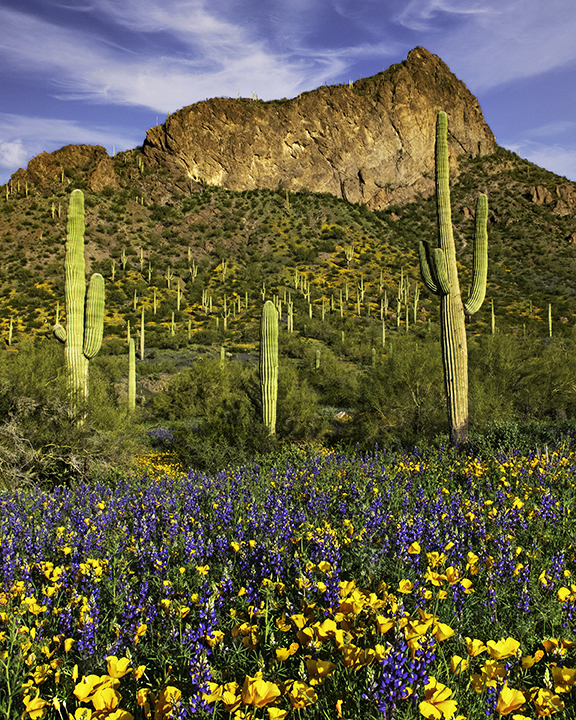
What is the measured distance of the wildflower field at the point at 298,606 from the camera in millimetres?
1389

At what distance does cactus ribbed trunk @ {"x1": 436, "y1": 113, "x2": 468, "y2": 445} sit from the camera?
9.13 metres

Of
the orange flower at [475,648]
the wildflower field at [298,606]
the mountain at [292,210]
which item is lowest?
the wildflower field at [298,606]

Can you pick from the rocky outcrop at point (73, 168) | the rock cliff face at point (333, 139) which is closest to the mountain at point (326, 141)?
the rock cliff face at point (333, 139)

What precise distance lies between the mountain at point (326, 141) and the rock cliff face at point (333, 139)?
0.46 ft

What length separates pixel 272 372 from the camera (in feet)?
37.8

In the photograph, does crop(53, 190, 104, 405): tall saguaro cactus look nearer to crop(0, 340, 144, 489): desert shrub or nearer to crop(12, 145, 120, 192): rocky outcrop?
crop(0, 340, 144, 489): desert shrub

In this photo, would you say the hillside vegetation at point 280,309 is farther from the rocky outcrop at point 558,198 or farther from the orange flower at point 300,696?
the orange flower at point 300,696

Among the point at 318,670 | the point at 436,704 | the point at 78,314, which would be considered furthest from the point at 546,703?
the point at 78,314

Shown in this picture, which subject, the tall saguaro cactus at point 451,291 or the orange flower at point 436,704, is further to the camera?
the tall saguaro cactus at point 451,291

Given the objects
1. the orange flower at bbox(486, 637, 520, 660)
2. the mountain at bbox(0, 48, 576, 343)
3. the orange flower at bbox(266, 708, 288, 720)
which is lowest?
the orange flower at bbox(266, 708, 288, 720)

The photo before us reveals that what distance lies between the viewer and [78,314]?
10383 mm

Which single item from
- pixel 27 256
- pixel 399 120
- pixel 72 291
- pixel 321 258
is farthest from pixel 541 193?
pixel 72 291

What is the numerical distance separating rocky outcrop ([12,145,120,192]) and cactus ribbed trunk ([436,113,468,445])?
5554 centimetres

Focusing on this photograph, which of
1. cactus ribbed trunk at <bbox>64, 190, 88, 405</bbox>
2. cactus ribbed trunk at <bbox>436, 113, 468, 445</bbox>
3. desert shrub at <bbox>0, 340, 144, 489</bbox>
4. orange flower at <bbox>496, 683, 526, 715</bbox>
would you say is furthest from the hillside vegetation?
orange flower at <bbox>496, 683, 526, 715</bbox>
